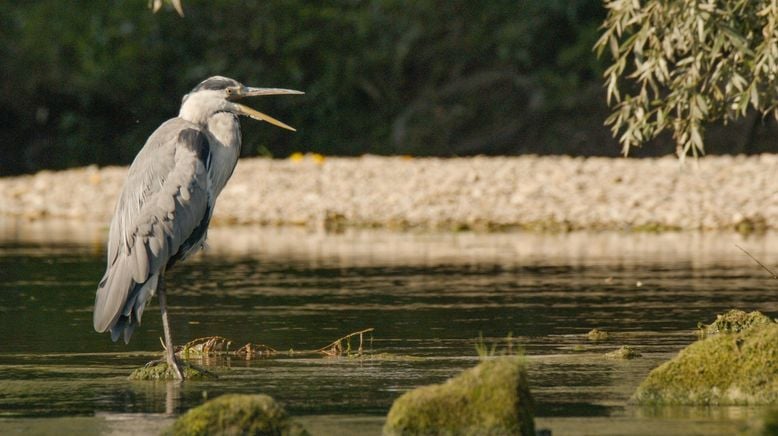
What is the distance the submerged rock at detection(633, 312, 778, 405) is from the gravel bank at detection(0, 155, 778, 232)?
1097cm

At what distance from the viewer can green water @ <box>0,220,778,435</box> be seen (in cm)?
798

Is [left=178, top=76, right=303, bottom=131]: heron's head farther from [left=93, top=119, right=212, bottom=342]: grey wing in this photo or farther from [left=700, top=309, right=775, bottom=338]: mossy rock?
[left=700, top=309, right=775, bottom=338]: mossy rock

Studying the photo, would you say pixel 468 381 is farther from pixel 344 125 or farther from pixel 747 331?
pixel 344 125

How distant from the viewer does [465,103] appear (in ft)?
120

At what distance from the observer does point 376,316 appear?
1216 cm

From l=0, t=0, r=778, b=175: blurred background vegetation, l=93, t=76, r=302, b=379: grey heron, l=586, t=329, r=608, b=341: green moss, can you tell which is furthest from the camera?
l=0, t=0, r=778, b=175: blurred background vegetation

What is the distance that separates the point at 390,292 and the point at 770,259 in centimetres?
390

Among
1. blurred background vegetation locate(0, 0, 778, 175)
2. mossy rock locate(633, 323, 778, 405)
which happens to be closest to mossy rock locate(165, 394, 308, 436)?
mossy rock locate(633, 323, 778, 405)

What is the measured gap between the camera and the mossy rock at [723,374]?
7680mm

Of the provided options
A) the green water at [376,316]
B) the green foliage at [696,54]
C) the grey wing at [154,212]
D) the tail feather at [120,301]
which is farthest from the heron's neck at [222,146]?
the green foliage at [696,54]

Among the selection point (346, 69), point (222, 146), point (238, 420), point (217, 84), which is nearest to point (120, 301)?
point (222, 146)

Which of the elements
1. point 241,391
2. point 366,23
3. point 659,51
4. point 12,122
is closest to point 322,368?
point 241,391

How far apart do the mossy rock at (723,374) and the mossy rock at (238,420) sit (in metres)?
1.93

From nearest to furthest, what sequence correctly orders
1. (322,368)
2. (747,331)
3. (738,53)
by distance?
(747,331) < (322,368) < (738,53)
